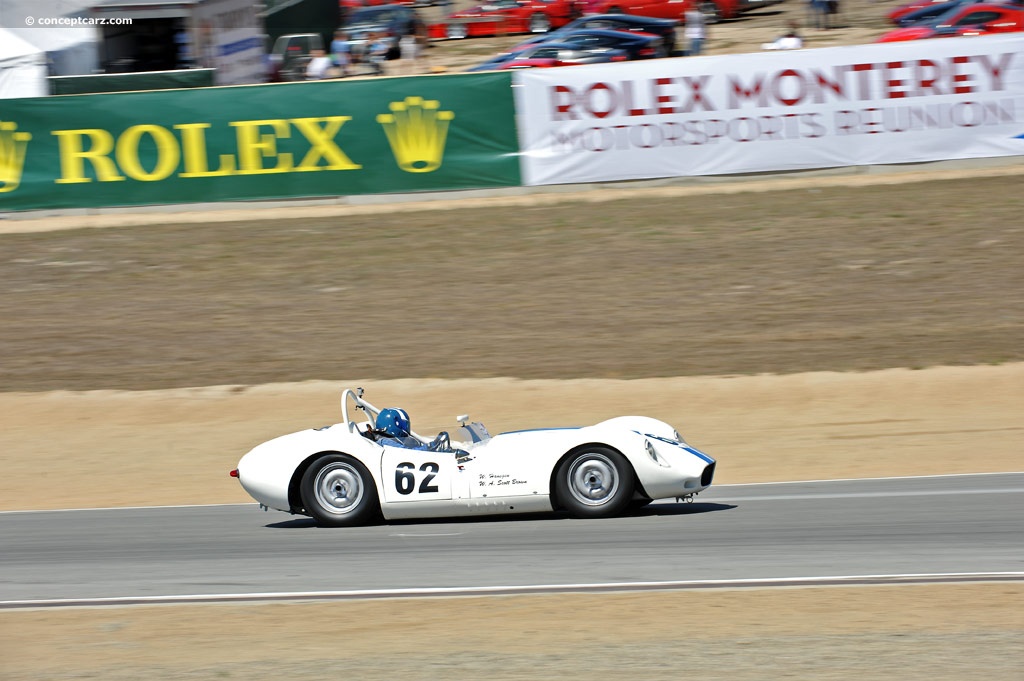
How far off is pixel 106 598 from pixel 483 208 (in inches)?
533

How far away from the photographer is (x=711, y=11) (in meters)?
32.8

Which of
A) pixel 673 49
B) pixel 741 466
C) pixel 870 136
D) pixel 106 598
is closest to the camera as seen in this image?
pixel 106 598

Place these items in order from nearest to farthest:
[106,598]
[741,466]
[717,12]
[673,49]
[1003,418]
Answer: [106,598], [741,466], [1003,418], [673,49], [717,12]

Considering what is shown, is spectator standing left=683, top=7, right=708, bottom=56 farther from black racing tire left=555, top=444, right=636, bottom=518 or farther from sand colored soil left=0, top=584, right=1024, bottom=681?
sand colored soil left=0, top=584, right=1024, bottom=681

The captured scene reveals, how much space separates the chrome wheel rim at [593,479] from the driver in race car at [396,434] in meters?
0.91

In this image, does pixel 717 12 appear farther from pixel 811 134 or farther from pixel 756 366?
pixel 756 366

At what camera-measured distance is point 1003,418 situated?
11.6 m

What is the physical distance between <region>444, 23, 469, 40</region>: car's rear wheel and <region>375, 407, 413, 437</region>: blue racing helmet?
27130 mm

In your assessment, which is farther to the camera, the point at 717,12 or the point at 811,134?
the point at 717,12

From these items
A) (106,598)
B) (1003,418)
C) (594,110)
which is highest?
(594,110)

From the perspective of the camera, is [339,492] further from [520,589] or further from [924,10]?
[924,10]

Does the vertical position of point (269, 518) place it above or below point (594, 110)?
below

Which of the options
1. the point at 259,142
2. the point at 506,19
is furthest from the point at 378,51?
the point at 259,142

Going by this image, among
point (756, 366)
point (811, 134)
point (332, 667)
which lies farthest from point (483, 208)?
point (332, 667)
